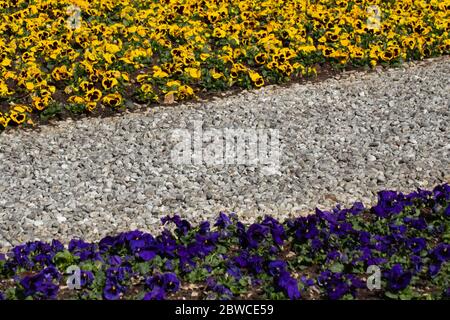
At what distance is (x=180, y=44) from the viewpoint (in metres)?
11.3

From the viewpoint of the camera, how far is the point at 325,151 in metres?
8.55

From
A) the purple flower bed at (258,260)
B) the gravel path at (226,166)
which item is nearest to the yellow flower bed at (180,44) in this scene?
the gravel path at (226,166)

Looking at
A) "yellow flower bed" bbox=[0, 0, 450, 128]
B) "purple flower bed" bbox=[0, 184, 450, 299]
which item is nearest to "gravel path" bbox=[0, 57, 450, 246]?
"yellow flower bed" bbox=[0, 0, 450, 128]

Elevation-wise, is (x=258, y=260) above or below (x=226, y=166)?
below

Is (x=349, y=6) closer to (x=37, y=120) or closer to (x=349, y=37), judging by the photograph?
(x=349, y=37)

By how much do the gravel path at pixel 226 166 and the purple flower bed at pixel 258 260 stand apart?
2.13 ft

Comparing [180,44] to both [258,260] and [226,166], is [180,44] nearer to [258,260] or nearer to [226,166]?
[226,166]

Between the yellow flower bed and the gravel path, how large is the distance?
19.3 inches

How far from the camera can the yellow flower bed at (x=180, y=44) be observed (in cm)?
1005

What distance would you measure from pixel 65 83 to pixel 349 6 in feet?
16.3

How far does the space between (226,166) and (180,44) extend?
141 inches

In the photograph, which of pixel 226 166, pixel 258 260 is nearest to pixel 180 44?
pixel 226 166

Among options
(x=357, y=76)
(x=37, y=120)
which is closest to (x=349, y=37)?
(x=357, y=76)

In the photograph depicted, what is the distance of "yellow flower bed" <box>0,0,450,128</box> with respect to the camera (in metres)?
10.0
